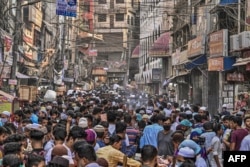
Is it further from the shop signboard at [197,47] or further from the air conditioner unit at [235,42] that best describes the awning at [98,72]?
the air conditioner unit at [235,42]

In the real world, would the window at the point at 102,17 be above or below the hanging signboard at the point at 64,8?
above

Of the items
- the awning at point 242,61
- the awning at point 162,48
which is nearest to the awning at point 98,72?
the awning at point 162,48

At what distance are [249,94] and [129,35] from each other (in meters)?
69.4

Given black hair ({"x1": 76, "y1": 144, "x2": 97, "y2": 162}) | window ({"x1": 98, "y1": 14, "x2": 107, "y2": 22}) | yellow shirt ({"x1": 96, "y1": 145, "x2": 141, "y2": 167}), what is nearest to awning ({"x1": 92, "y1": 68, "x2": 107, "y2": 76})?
window ({"x1": 98, "y1": 14, "x2": 107, "y2": 22})

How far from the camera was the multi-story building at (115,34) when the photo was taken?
284ft

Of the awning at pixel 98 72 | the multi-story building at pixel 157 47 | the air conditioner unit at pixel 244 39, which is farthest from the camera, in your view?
the awning at pixel 98 72

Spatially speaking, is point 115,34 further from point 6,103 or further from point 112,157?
point 112,157

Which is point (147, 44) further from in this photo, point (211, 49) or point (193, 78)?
point (211, 49)

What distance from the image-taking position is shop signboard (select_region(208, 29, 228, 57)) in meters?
22.3

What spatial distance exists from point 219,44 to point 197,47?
5.40 meters

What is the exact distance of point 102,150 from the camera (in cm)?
764

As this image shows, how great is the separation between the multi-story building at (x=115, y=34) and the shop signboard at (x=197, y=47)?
2177 inches

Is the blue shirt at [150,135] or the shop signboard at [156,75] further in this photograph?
the shop signboard at [156,75]

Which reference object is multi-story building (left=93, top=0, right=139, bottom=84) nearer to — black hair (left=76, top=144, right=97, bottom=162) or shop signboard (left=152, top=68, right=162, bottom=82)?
shop signboard (left=152, top=68, right=162, bottom=82)
